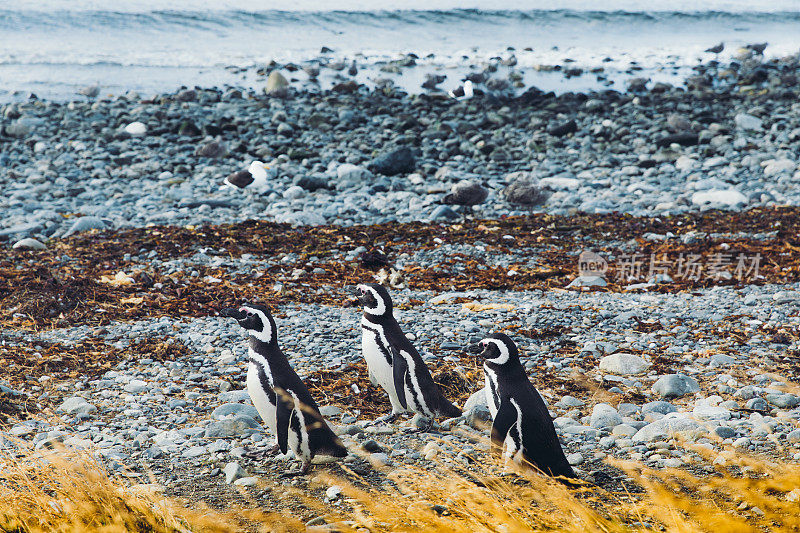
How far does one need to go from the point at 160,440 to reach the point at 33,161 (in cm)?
965

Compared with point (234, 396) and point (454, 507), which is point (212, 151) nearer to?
point (234, 396)

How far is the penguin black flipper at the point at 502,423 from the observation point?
3.56 metres

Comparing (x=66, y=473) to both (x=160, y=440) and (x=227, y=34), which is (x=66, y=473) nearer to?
(x=160, y=440)

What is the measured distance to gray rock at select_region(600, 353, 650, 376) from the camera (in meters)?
4.84

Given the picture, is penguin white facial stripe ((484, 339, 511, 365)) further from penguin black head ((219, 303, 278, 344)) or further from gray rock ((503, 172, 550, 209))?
gray rock ((503, 172, 550, 209))

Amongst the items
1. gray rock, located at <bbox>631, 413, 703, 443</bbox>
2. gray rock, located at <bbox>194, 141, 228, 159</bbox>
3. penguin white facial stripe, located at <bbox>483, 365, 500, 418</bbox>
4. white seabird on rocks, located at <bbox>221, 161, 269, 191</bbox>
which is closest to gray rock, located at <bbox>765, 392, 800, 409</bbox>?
gray rock, located at <bbox>631, 413, 703, 443</bbox>

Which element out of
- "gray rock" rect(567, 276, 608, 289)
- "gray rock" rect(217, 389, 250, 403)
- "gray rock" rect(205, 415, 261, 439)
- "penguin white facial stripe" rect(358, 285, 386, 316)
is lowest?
"gray rock" rect(217, 389, 250, 403)

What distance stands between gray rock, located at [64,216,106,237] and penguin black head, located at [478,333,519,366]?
664 cm

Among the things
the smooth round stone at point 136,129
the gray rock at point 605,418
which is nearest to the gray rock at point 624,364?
the gray rock at point 605,418

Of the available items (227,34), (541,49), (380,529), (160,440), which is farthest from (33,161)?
(541,49)

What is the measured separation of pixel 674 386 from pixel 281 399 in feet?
7.66

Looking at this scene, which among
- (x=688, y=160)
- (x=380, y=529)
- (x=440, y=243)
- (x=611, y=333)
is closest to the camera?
(x=380, y=529)

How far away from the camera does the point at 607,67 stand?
21672 millimetres

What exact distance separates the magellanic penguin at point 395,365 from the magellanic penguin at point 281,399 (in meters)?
0.58
